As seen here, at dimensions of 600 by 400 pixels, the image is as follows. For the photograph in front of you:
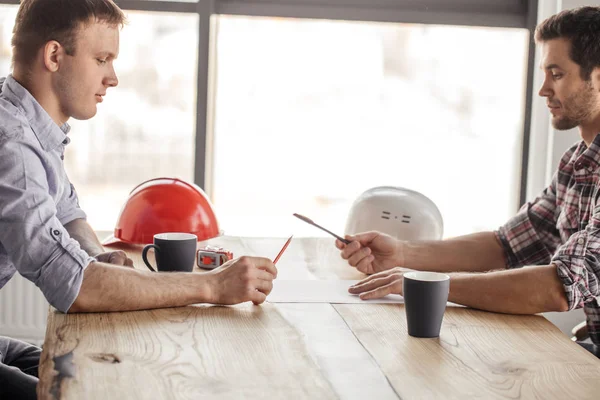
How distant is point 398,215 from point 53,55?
0.95 meters

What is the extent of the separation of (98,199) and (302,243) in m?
1.30

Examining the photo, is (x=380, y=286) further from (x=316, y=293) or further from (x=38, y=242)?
(x=38, y=242)

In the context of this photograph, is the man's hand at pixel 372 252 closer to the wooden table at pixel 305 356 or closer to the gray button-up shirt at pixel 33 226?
the wooden table at pixel 305 356

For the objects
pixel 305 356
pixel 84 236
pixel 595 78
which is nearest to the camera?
pixel 305 356

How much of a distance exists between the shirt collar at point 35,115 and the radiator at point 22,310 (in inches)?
60.6

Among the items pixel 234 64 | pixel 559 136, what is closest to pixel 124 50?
pixel 234 64

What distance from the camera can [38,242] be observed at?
1322 millimetres

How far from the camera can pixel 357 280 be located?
67.3 inches

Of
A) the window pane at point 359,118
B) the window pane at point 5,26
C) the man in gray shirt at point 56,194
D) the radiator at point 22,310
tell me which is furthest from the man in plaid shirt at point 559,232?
the window pane at point 5,26

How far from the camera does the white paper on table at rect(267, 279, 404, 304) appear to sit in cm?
151

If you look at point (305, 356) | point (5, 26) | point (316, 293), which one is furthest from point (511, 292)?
point (5, 26)

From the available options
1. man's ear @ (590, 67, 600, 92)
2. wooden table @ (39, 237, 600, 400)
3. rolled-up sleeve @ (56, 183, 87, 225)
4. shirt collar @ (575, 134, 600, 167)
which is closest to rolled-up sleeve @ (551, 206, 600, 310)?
wooden table @ (39, 237, 600, 400)

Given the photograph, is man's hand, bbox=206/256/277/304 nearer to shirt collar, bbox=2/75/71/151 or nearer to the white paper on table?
the white paper on table

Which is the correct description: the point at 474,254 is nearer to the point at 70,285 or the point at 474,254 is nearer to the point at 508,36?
the point at 70,285
